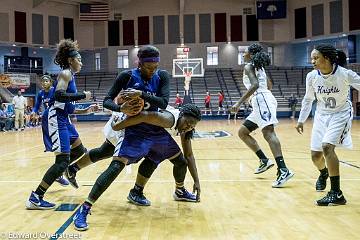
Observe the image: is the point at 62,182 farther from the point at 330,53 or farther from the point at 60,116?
the point at 330,53

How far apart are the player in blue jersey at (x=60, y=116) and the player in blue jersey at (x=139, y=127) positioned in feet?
1.99

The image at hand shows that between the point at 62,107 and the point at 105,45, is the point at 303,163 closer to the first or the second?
the point at 62,107

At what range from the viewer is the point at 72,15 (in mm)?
35969

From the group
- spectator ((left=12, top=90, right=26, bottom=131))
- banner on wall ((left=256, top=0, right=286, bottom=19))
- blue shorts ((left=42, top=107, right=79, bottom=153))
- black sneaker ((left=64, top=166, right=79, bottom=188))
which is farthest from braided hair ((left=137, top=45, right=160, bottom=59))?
banner on wall ((left=256, top=0, right=286, bottom=19))

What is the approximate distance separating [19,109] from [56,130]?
15315 mm

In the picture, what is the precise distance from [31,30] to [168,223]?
33.3m

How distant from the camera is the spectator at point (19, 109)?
729 inches

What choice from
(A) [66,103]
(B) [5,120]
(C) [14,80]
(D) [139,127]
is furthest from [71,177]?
(C) [14,80]

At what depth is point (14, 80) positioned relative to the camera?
91.8 ft

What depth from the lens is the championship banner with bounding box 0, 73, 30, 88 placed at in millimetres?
26553

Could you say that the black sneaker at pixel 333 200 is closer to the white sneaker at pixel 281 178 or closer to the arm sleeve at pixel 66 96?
the white sneaker at pixel 281 178

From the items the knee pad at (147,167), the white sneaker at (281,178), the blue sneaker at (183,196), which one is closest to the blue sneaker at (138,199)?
the knee pad at (147,167)

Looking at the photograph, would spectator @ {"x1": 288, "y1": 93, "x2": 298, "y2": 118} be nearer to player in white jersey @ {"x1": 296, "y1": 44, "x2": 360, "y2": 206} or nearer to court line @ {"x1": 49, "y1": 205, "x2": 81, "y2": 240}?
player in white jersey @ {"x1": 296, "y1": 44, "x2": 360, "y2": 206}

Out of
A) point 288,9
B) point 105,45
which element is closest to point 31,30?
point 105,45
